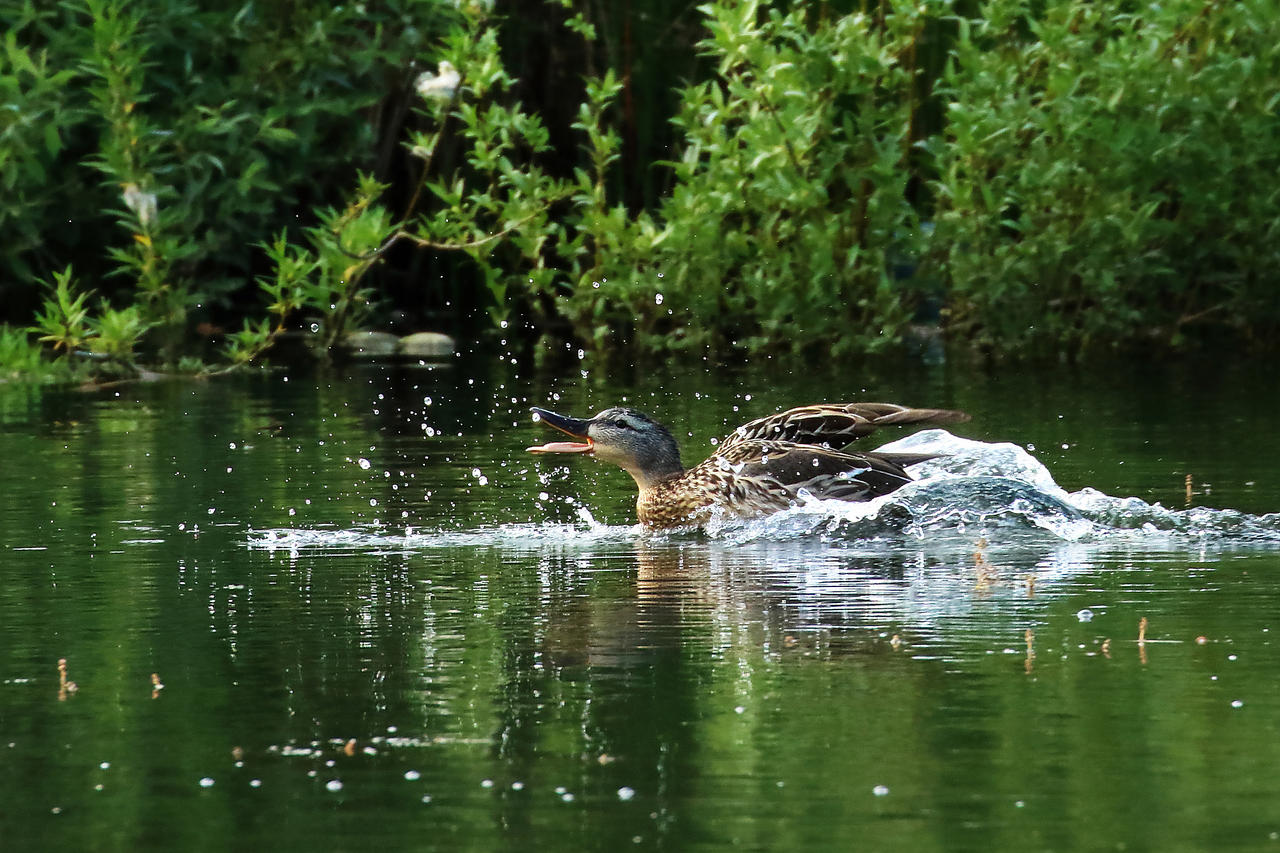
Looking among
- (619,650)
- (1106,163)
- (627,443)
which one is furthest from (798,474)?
(1106,163)

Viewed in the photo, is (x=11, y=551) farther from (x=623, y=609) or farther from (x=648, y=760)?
(x=648, y=760)

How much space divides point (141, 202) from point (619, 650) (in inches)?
402

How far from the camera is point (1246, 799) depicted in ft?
16.3

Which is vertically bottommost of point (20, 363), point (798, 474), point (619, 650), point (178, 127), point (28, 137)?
point (619, 650)

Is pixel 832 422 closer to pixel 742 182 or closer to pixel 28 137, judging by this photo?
pixel 742 182

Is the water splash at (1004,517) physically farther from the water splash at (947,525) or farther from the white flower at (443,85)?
the white flower at (443,85)

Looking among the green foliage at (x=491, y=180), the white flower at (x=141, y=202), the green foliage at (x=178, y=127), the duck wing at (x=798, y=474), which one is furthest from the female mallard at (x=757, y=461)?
the green foliage at (x=178, y=127)

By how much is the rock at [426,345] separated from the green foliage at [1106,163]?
3711mm

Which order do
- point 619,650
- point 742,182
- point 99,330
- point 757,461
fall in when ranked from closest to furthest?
point 619,650
point 757,461
point 99,330
point 742,182

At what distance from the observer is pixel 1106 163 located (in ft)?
52.0

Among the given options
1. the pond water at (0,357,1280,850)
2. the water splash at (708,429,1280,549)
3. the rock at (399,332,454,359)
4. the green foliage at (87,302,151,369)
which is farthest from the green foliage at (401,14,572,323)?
the water splash at (708,429,1280,549)

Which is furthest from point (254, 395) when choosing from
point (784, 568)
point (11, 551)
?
point (784, 568)

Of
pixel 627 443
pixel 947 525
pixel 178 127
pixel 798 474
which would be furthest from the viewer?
pixel 178 127

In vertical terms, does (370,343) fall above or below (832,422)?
above
